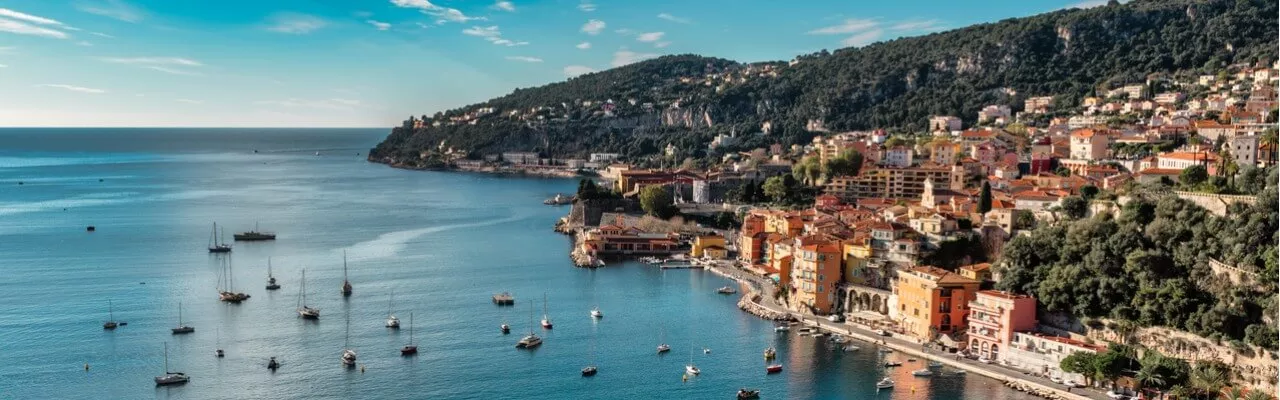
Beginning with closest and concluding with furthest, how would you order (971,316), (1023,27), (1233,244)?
(1233,244), (971,316), (1023,27)

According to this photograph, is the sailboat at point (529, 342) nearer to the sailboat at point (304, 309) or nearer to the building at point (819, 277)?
the sailboat at point (304, 309)

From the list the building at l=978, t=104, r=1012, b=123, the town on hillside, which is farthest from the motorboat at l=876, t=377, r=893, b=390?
the building at l=978, t=104, r=1012, b=123

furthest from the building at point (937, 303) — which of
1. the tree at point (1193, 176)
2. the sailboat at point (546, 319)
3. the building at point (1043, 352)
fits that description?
the sailboat at point (546, 319)

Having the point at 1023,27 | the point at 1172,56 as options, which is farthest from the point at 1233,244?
the point at 1023,27

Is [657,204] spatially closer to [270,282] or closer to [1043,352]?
[270,282]

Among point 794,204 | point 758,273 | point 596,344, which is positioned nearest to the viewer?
point 596,344

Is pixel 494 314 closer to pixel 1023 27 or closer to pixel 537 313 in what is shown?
pixel 537 313
